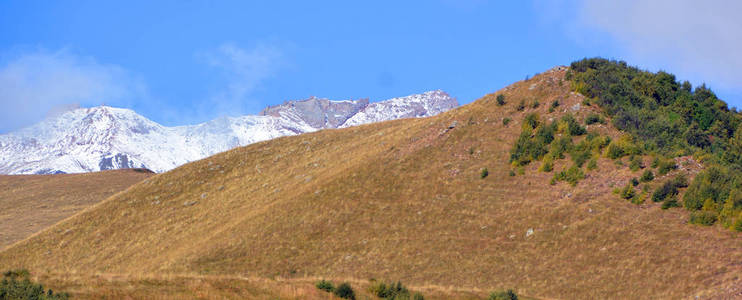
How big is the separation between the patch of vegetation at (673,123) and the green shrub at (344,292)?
23.2m

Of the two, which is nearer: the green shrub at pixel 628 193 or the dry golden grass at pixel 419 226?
the dry golden grass at pixel 419 226

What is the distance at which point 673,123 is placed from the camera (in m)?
51.2

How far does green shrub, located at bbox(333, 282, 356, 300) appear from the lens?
878 inches

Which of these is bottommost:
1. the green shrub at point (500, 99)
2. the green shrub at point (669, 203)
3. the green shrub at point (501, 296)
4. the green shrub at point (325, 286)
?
the green shrub at point (501, 296)

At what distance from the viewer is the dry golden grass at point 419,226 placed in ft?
109

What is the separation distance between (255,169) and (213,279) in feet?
141

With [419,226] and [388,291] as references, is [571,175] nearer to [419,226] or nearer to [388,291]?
[419,226]

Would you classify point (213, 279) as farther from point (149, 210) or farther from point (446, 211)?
point (149, 210)

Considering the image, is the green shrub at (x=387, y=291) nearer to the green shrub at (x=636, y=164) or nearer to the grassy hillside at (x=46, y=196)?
the green shrub at (x=636, y=164)

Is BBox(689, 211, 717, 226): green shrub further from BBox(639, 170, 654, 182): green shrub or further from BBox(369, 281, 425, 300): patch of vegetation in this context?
BBox(369, 281, 425, 300): patch of vegetation

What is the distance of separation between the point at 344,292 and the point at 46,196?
7173 cm

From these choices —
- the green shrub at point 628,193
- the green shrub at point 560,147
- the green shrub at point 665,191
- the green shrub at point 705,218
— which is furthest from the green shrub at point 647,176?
the green shrub at point 560,147

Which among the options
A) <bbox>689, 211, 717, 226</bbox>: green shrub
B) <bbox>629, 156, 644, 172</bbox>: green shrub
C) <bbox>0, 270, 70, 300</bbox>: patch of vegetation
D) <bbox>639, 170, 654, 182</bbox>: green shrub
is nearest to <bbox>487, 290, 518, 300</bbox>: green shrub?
<bbox>0, 270, 70, 300</bbox>: patch of vegetation

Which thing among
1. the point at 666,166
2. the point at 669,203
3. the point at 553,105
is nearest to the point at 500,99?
the point at 553,105
